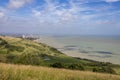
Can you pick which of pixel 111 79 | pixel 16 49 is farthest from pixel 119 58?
pixel 111 79

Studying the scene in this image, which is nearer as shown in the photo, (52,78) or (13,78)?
(13,78)

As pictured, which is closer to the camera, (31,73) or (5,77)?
(5,77)

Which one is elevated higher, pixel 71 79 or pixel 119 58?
pixel 71 79

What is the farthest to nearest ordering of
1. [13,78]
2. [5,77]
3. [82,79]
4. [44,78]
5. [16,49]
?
[16,49] < [82,79] < [44,78] < [13,78] < [5,77]

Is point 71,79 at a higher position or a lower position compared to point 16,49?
higher

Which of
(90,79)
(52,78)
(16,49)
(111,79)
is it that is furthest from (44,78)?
(16,49)

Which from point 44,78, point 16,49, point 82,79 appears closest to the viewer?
point 44,78

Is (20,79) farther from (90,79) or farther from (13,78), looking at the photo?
(90,79)

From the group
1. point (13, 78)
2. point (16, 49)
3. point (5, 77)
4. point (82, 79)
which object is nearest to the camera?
point (5, 77)

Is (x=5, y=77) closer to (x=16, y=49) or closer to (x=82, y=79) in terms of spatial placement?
(x=82, y=79)
